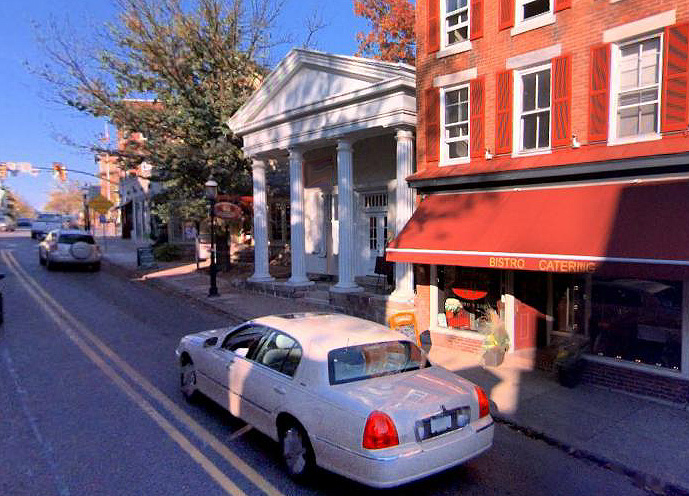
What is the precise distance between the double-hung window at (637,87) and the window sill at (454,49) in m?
2.91

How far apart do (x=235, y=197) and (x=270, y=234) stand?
4783 mm

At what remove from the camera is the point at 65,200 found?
116625mm

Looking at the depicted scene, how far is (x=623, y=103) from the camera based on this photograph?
7699 millimetres

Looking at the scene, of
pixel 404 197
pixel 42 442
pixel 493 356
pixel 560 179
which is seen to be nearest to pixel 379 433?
pixel 42 442

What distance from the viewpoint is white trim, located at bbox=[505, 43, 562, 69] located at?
8414mm

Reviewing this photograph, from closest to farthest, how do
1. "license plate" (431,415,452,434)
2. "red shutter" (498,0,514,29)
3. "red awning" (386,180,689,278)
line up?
"license plate" (431,415,452,434) < "red awning" (386,180,689,278) < "red shutter" (498,0,514,29)

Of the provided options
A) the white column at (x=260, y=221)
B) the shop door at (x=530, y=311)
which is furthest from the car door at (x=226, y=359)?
the white column at (x=260, y=221)

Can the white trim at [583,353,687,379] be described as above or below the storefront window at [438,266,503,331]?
below

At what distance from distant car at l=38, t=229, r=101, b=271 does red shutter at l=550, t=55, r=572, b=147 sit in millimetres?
20400

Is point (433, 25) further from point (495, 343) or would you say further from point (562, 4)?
point (495, 343)

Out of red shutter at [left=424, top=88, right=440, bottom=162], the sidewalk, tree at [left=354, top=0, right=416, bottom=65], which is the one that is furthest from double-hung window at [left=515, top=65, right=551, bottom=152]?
tree at [left=354, top=0, right=416, bottom=65]

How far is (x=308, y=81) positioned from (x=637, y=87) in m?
9.10

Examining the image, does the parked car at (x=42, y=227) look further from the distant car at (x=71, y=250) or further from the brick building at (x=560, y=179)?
the brick building at (x=560, y=179)

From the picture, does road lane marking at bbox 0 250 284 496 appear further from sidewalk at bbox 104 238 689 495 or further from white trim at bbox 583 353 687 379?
white trim at bbox 583 353 687 379
